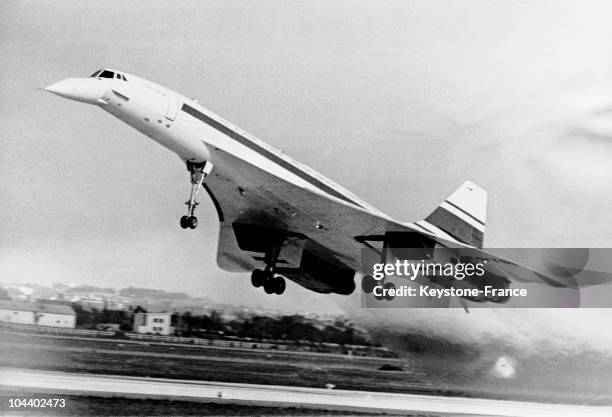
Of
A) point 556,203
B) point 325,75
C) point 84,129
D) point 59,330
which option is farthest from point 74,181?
point 556,203

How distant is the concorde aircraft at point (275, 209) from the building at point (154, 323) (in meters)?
0.93

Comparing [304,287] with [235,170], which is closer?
[235,170]

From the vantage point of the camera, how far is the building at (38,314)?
383 inches

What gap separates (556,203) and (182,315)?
4.45 m

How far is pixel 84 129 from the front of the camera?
32.6 feet

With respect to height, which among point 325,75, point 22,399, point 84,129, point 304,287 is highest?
point 325,75

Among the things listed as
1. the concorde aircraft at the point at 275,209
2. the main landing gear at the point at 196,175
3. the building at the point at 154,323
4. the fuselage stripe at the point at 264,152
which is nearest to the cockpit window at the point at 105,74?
the concorde aircraft at the point at 275,209

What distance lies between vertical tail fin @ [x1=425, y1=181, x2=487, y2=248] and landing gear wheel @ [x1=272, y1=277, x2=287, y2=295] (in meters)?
1.87

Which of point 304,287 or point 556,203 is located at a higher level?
point 556,203

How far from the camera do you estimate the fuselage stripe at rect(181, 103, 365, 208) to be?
30.2 feet

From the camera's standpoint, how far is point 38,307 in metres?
9.78

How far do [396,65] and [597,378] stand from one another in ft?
13.8

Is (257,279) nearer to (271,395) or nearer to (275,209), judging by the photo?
(275,209)

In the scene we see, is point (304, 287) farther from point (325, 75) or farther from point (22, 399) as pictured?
point (22, 399)
